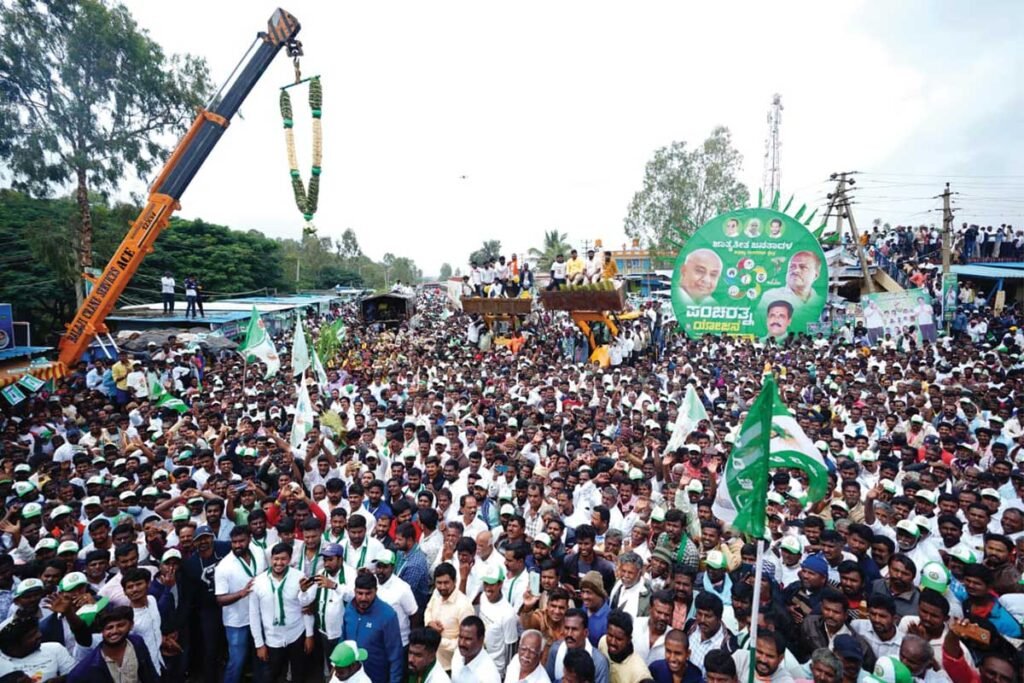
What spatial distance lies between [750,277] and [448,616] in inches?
347

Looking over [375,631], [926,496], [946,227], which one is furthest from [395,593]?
[946,227]

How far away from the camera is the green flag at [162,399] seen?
35.3 feet

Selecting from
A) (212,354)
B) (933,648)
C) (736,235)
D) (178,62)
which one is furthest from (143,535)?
(178,62)

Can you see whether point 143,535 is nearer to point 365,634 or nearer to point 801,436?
point 365,634

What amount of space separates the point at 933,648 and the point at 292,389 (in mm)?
11740

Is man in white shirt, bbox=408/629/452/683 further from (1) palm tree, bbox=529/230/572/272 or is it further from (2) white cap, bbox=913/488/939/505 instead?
(1) palm tree, bbox=529/230/572/272

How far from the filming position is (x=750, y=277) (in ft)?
35.3

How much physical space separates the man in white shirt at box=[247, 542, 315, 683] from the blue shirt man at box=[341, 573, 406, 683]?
0.49 meters

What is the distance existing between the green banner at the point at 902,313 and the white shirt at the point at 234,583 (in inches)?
585

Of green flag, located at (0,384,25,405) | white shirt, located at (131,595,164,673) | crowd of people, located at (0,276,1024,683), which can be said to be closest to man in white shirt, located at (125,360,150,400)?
green flag, located at (0,384,25,405)

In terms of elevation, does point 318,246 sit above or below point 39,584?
above

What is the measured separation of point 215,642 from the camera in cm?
451

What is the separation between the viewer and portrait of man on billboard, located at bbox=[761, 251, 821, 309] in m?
10.5

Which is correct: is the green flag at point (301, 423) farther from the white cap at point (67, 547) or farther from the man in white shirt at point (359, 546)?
the man in white shirt at point (359, 546)
